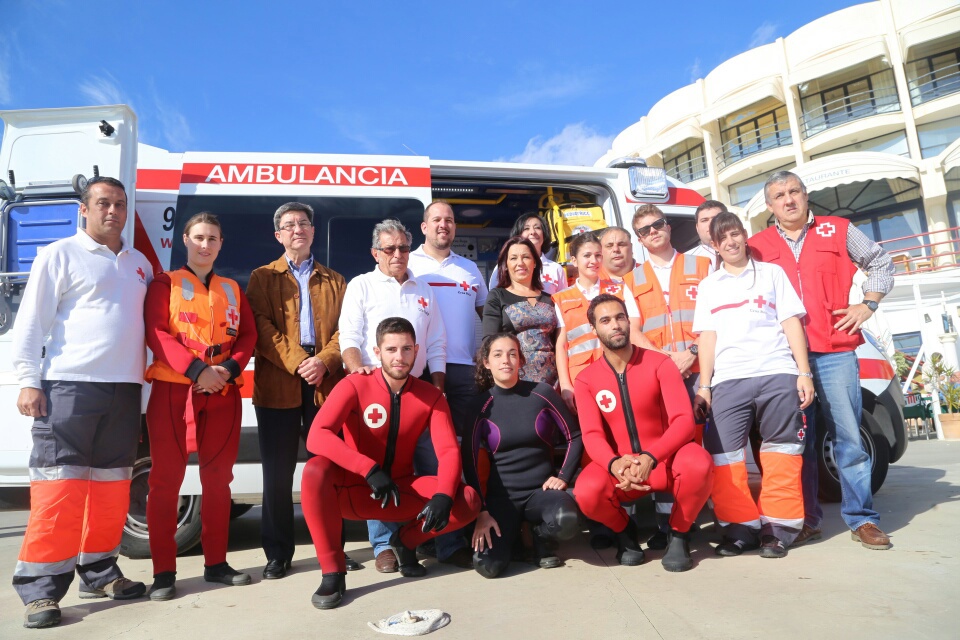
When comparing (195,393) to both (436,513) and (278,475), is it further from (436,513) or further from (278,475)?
(436,513)

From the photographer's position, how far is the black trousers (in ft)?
10.8

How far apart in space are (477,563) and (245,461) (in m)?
1.59

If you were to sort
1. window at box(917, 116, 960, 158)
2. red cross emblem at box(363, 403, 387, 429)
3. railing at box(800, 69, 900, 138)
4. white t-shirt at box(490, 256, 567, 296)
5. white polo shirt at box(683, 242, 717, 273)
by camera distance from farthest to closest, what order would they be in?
railing at box(800, 69, 900, 138) < window at box(917, 116, 960, 158) < white t-shirt at box(490, 256, 567, 296) < white polo shirt at box(683, 242, 717, 273) < red cross emblem at box(363, 403, 387, 429)

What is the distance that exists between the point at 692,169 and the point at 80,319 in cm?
2780

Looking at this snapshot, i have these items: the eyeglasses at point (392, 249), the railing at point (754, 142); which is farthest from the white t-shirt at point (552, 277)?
the railing at point (754, 142)

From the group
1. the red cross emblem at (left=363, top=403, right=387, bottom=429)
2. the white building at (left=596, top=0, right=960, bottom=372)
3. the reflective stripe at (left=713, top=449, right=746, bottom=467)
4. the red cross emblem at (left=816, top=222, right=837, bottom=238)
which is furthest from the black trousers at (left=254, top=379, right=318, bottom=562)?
the white building at (left=596, top=0, right=960, bottom=372)

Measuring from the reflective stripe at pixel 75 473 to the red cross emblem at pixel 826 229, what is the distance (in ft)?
12.9

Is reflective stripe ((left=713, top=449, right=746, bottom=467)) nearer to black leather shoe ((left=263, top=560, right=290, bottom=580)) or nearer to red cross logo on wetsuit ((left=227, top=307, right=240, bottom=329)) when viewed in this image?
black leather shoe ((left=263, top=560, right=290, bottom=580))

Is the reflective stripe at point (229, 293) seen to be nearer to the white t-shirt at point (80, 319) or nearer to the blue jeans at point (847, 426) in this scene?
the white t-shirt at point (80, 319)

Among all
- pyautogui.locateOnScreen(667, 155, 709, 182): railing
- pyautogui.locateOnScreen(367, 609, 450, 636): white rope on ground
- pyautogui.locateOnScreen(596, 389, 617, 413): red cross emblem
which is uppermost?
pyautogui.locateOnScreen(667, 155, 709, 182): railing

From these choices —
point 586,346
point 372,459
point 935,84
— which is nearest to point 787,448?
point 586,346

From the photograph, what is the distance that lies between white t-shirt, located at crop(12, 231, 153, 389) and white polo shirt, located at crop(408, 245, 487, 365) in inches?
61.0

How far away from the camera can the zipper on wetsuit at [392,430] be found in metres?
3.14

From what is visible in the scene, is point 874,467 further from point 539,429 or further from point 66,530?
point 66,530
